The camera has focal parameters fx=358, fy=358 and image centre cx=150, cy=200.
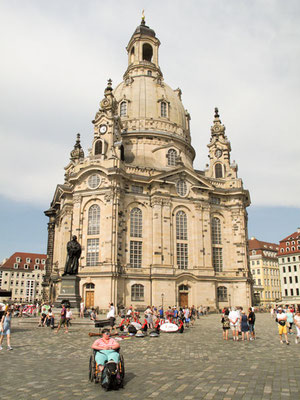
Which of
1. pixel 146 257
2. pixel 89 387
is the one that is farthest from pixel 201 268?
pixel 89 387

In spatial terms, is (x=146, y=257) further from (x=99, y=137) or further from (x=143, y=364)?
(x=143, y=364)

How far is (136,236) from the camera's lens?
45.7m

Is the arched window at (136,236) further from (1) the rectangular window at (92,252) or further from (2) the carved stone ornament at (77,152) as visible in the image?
(2) the carved stone ornament at (77,152)

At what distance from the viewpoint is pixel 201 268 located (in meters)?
46.5

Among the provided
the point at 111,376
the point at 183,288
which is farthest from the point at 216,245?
the point at 111,376

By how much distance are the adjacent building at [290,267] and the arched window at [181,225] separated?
39795mm

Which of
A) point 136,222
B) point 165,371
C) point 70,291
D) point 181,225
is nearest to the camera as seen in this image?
point 165,371

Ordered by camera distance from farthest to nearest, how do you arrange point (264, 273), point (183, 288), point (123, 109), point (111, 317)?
point (264, 273), point (123, 109), point (183, 288), point (111, 317)

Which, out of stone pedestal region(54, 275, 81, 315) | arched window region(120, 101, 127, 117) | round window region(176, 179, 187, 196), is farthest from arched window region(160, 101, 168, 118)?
stone pedestal region(54, 275, 81, 315)

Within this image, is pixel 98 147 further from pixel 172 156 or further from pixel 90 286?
pixel 90 286

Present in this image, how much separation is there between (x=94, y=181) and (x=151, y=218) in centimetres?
876

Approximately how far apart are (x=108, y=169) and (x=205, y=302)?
2078 centimetres

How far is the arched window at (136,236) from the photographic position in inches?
1762

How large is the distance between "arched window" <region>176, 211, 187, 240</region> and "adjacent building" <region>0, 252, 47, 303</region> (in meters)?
54.9
